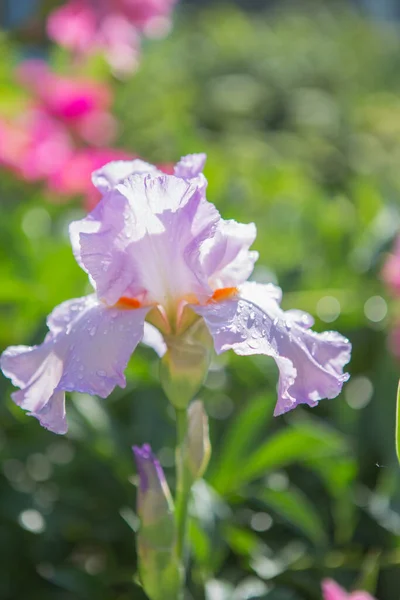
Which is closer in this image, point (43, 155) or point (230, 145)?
point (43, 155)

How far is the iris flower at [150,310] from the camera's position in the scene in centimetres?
61

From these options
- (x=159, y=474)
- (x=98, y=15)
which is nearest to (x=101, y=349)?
(x=159, y=474)

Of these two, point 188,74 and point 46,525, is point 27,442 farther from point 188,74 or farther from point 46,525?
point 188,74

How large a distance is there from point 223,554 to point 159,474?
0.89 feet

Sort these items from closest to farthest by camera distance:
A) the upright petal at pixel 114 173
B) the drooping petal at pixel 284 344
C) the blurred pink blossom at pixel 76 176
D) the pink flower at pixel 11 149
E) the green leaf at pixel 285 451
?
the drooping petal at pixel 284 344 < the upright petal at pixel 114 173 < the green leaf at pixel 285 451 < the blurred pink blossom at pixel 76 176 < the pink flower at pixel 11 149

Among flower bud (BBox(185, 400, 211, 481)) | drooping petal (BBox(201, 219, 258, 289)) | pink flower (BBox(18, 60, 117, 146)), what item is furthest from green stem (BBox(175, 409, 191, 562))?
pink flower (BBox(18, 60, 117, 146))

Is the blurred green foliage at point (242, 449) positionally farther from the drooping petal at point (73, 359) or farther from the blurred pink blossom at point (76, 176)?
the drooping petal at point (73, 359)

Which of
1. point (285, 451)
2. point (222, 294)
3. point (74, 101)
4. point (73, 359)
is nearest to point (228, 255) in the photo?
point (222, 294)

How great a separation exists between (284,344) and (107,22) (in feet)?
3.51

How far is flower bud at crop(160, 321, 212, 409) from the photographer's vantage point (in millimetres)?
676

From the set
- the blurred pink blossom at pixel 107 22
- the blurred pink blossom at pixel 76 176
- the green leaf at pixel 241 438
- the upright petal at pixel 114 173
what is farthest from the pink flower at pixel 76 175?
the upright petal at pixel 114 173

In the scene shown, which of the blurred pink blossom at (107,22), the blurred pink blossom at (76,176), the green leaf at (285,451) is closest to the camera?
the green leaf at (285,451)

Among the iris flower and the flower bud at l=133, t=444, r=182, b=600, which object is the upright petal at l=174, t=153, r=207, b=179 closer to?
the iris flower

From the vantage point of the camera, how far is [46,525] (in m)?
0.98
